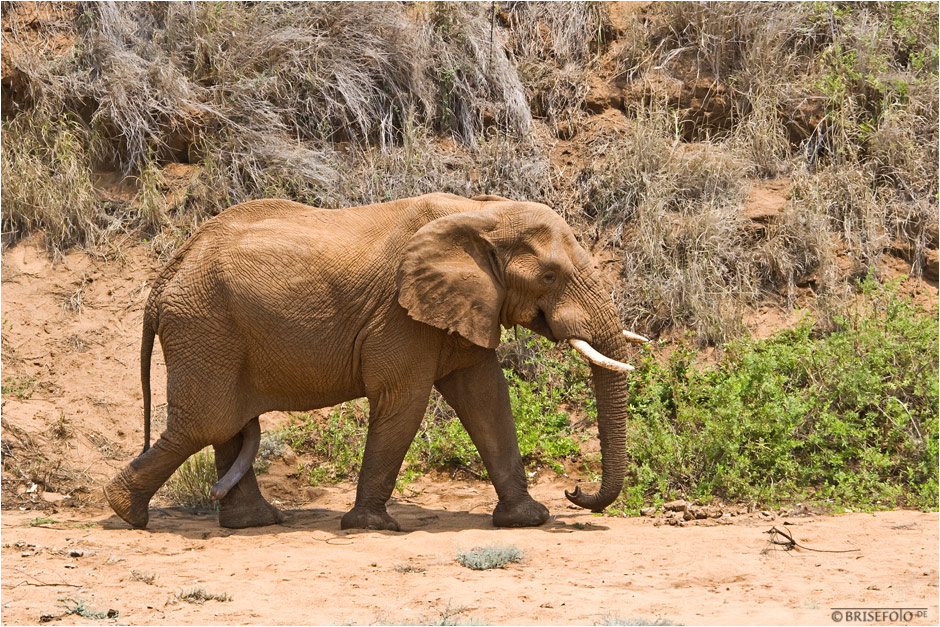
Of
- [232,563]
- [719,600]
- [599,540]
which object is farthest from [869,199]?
[232,563]

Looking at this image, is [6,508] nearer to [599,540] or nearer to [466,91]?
[599,540]

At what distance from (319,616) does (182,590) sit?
2.91 ft

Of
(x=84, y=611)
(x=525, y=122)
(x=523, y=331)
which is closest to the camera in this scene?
(x=84, y=611)

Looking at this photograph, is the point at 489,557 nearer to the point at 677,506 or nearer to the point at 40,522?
the point at 677,506

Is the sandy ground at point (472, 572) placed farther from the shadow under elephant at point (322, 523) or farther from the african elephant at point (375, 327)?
the african elephant at point (375, 327)

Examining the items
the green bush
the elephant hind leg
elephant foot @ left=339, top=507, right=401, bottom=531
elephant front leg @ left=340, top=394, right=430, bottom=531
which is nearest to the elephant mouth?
elephant front leg @ left=340, top=394, right=430, bottom=531

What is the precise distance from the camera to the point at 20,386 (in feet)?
36.4

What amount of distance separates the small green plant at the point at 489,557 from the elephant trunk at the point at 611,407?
1015 millimetres

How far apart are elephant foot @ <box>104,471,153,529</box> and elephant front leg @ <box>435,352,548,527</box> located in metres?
2.39

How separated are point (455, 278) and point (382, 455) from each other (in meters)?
1.37

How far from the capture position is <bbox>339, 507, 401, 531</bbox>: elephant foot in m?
8.03

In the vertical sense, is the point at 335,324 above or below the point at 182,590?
above

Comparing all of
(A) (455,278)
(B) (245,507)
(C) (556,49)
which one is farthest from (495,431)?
(C) (556,49)

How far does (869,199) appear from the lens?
12172 mm
